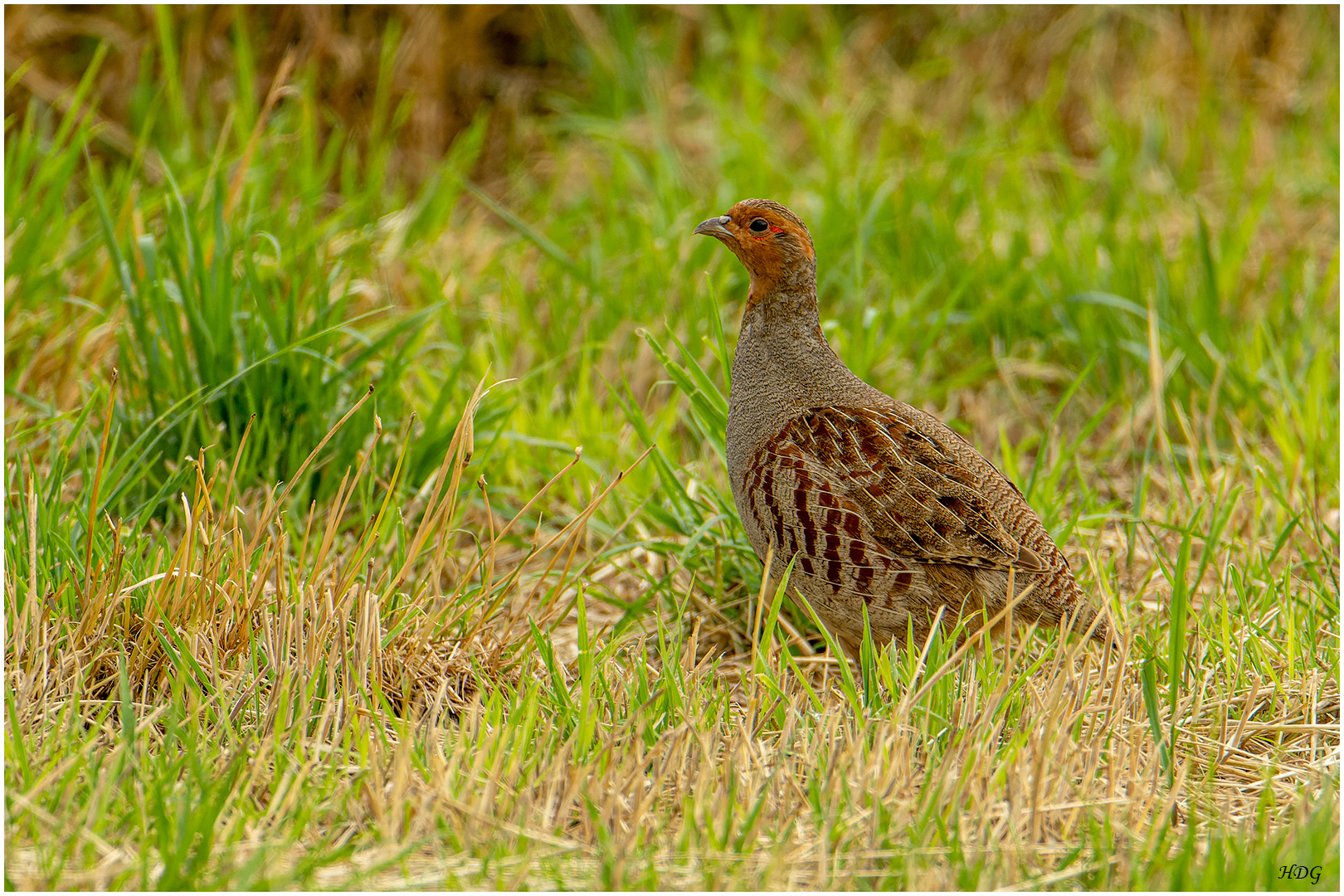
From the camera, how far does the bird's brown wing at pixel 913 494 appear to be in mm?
2990

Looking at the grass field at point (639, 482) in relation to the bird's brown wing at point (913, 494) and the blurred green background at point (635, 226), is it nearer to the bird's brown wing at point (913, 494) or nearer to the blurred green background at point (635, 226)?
the blurred green background at point (635, 226)

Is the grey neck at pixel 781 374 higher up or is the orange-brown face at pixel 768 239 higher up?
the orange-brown face at pixel 768 239

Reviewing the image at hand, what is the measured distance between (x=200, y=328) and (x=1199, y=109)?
563 centimetres

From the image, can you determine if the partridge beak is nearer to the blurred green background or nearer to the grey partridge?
the grey partridge

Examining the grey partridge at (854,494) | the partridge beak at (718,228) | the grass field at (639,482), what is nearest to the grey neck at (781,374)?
the grey partridge at (854,494)

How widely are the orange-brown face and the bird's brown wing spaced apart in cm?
42

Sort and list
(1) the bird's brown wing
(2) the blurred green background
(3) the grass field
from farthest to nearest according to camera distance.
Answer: (2) the blurred green background < (1) the bird's brown wing < (3) the grass field

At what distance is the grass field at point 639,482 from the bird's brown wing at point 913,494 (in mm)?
276

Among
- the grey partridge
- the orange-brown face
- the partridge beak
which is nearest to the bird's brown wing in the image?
the grey partridge

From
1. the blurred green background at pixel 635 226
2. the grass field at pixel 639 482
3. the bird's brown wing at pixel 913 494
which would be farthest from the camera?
the blurred green background at pixel 635 226

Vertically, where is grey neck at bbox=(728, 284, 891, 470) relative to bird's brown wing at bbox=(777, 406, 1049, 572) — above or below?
above

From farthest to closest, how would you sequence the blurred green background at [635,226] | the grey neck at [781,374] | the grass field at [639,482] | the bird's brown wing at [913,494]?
the blurred green background at [635,226] → the grey neck at [781,374] → the bird's brown wing at [913,494] → the grass field at [639,482]

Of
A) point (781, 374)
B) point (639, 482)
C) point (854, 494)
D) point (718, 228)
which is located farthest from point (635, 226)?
point (854, 494)

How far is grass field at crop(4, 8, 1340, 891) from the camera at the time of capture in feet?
7.72
